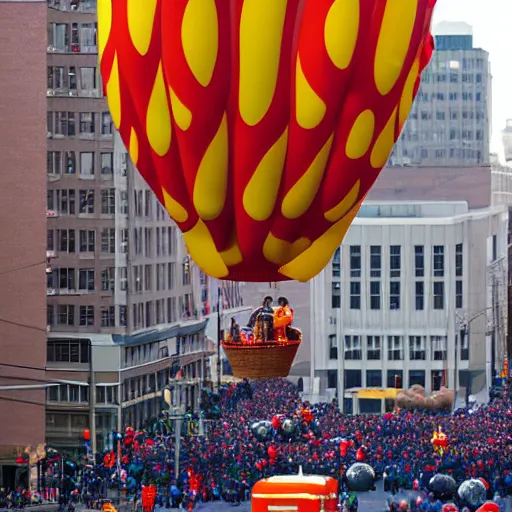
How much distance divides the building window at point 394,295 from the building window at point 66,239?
6.94ft

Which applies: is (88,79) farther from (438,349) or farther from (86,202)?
(438,349)

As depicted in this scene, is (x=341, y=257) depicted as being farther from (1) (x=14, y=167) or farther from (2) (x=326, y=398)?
(1) (x=14, y=167)

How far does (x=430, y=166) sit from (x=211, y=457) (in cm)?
392

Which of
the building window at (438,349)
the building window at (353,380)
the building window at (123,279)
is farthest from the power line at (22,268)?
the building window at (438,349)

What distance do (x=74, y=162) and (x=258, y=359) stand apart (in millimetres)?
8640

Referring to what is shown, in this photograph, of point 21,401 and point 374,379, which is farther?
point 374,379

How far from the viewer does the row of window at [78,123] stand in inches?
474

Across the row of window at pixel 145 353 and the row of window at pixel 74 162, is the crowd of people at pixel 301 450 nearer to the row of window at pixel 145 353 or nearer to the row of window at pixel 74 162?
the row of window at pixel 145 353

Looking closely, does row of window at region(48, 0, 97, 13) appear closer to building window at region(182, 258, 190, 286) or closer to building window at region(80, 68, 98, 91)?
building window at region(80, 68, 98, 91)

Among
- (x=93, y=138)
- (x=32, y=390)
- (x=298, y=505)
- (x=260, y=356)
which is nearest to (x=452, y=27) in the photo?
(x=93, y=138)

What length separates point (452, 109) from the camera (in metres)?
13.7

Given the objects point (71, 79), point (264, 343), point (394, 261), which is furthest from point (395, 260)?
point (264, 343)

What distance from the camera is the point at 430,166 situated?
548 inches

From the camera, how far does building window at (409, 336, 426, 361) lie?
1270 centimetres
